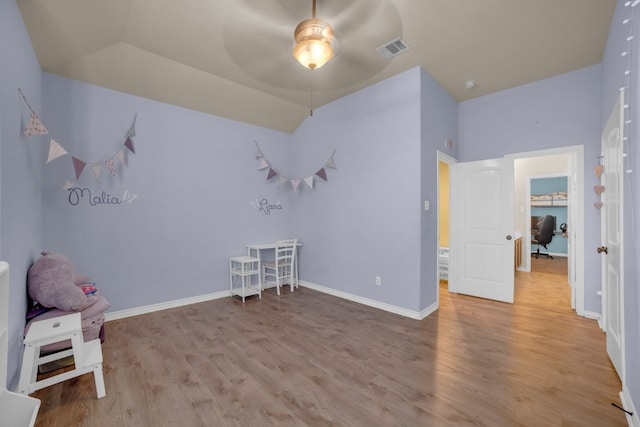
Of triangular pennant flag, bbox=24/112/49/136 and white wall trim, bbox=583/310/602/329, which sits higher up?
triangular pennant flag, bbox=24/112/49/136

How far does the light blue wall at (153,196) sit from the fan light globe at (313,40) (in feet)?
7.90

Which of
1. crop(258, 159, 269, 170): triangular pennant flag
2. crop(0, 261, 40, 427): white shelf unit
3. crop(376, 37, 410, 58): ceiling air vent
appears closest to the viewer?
crop(0, 261, 40, 427): white shelf unit

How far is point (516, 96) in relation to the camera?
12.3 feet

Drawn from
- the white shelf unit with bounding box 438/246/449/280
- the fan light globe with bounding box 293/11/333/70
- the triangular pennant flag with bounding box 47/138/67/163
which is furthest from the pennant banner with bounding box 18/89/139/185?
the white shelf unit with bounding box 438/246/449/280

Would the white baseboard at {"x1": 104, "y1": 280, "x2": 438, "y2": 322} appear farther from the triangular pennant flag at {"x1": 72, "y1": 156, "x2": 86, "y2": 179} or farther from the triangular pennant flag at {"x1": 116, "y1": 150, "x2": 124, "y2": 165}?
the triangular pennant flag at {"x1": 116, "y1": 150, "x2": 124, "y2": 165}

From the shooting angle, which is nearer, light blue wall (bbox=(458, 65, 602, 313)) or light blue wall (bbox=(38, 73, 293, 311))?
light blue wall (bbox=(38, 73, 293, 311))

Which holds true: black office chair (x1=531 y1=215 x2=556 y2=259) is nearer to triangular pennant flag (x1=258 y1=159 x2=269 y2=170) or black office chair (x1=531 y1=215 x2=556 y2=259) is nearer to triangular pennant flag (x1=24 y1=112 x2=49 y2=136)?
triangular pennant flag (x1=258 y1=159 x2=269 y2=170)

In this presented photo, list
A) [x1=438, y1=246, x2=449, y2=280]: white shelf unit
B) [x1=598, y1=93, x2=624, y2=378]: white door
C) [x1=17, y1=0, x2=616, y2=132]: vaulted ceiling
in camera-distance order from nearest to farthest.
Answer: [x1=598, y1=93, x2=624, y2=378]: white door → [x1=17, y1=0, x2=616, y2=132]: vaulted ceiling → [x1=438, y1=246, x2=449, y2=280]: white shelf unit

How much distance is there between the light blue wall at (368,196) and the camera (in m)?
3.35

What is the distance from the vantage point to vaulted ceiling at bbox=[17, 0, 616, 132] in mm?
2346

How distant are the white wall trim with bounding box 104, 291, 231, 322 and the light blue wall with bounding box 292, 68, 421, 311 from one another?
1480 mm

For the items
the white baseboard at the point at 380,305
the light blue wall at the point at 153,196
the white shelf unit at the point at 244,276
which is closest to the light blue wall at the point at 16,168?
the light blue wall at the point at 153,196

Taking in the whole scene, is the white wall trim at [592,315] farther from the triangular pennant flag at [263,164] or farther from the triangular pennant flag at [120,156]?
the triangular pennant flag at [120,156]

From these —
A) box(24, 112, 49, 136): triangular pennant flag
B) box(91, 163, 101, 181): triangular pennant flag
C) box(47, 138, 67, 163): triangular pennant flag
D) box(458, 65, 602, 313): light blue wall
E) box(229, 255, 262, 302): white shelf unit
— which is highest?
box(458, 65, 602, 313): light blue wall
